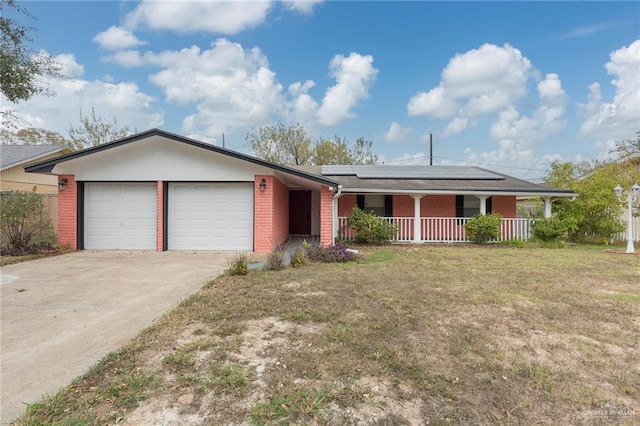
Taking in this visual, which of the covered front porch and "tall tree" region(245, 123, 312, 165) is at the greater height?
"tall tree" region(245, 123, 312, 165)

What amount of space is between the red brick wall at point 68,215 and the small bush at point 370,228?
9.19m

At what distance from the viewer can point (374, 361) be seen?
3279 mm

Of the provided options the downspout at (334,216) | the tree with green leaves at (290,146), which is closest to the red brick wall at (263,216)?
the downspout at (334,216)

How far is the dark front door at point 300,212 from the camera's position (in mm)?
17000

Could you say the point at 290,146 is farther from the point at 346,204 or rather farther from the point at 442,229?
the point at 442,229

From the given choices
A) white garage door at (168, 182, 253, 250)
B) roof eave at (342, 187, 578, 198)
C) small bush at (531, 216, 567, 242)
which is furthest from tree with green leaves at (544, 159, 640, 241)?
white garage door at (168, 182, 253, 250)

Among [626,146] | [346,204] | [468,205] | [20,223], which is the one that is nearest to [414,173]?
[468,205]

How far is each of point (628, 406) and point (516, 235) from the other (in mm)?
11870

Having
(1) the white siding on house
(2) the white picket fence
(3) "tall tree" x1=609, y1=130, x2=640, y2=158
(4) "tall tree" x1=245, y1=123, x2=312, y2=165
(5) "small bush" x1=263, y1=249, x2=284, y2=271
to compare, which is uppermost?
(4) "tall tree" x1=245, y1=123, x2=312, y2=165

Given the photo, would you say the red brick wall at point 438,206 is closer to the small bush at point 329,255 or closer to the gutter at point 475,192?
the gutter at point 475,192

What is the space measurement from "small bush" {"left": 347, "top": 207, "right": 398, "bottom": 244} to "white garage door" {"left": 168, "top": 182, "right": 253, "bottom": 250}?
3924 millimetres

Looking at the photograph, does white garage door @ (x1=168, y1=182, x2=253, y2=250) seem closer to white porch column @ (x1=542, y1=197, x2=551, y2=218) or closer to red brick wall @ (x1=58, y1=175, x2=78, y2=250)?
red brick wall @ (x1=58, y1=175, x2=78, y2=250)

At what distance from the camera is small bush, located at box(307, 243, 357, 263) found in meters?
8.95

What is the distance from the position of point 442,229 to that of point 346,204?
400 centimetres
